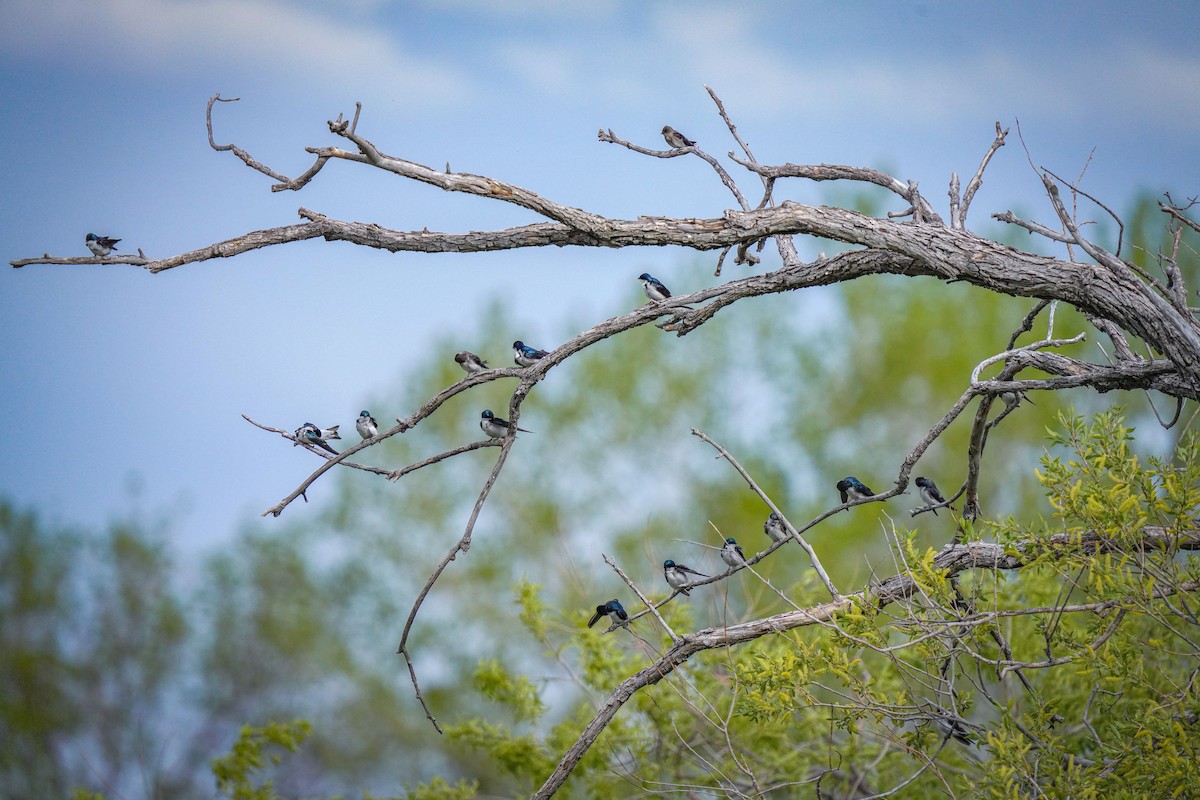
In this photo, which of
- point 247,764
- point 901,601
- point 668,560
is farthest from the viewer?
point 247,764

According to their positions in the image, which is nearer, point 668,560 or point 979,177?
point 979,177

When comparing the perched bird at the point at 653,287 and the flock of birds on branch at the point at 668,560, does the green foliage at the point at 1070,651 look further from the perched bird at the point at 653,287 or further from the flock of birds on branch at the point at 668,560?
the perched bird at the point at 653,287

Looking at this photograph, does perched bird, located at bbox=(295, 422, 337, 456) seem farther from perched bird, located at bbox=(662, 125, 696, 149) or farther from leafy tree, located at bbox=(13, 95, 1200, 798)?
perched bird, located at bbox=(662, 125, 696, 149)

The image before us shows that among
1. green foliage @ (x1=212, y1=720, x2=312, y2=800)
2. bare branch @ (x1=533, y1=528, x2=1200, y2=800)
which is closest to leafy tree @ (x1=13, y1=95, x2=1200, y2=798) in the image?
bare branch @ (x1=533, y1=528, x2=1200, y2=800)

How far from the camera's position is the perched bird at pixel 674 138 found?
7557 millimetres

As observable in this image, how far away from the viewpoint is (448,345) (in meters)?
22.5

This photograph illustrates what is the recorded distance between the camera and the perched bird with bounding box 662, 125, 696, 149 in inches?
298

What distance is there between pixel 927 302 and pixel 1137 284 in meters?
19.3

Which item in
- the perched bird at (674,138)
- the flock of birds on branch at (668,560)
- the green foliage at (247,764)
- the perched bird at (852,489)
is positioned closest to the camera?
the flock of birds on branch at (668,560)

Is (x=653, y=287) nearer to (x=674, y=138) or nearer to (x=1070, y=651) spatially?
(x=674, y=138)

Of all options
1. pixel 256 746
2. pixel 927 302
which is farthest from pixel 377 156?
pixel 927 302

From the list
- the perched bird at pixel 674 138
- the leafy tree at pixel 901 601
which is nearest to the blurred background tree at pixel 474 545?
the leafy tree at pixel 901 601

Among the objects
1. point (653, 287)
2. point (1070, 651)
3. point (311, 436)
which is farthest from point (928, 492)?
point (311, 436)

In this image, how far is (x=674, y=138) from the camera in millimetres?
7734
